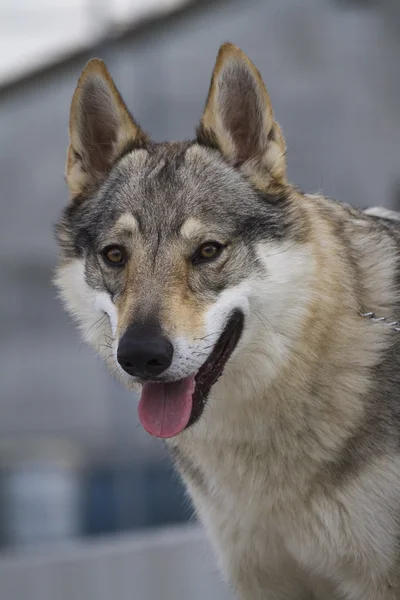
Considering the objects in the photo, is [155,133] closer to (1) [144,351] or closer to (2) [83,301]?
(2) [83,301]

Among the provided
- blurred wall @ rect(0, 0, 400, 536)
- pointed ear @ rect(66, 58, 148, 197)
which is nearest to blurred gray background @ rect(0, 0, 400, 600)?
blurred wall @ rect(0, 0, 400, 536)

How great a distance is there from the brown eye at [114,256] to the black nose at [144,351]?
1.53 feet

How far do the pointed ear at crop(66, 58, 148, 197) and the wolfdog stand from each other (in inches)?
0.6

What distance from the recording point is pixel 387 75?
46.7 ft

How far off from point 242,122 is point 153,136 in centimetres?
679

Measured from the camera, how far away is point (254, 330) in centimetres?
388

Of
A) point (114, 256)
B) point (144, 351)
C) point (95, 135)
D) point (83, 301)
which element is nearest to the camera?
point (144, 351)

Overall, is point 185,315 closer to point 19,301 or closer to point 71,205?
point 71,205

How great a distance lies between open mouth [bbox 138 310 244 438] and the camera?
12.1ft

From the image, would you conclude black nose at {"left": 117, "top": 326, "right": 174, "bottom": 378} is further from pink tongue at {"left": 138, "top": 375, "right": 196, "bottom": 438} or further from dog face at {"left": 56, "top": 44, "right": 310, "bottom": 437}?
pink tongue at {"left": 138, "top": 375, "right": 196, "bottom": 438}

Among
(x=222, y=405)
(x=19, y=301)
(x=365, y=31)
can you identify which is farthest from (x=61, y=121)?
(x=222, y=405)

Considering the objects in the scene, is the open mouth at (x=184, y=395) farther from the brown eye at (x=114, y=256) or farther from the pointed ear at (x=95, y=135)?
the pointed ear at (x=95, y=135)

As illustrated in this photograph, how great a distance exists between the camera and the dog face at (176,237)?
12.0 feet

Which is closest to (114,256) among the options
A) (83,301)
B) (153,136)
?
(83,301)
